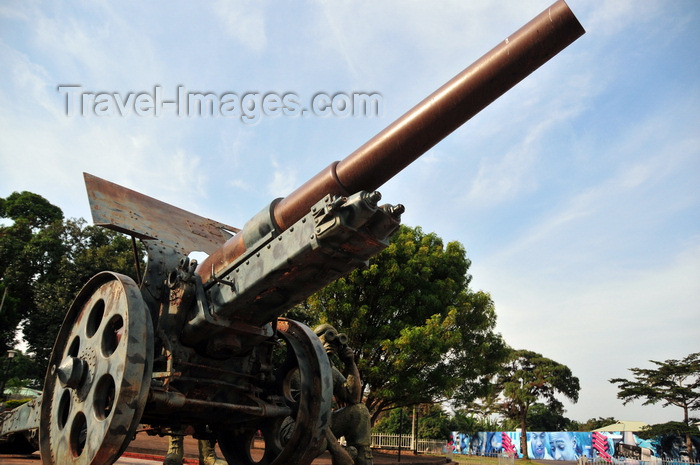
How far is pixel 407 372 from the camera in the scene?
665 inches

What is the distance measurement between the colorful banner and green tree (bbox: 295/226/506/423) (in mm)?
12596

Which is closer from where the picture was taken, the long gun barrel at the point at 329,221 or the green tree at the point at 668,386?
the long gun barrel at the point at 329,221

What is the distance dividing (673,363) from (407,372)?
25.1 meters

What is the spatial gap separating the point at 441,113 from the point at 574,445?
3862cm

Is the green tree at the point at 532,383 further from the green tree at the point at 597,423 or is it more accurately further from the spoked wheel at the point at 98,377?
the spoked wheel at the point at 98,377

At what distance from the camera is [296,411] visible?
6.18 m

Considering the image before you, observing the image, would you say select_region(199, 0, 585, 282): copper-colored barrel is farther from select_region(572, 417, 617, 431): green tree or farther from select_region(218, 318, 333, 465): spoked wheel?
select_region(572, 417, 617, 431): green tree

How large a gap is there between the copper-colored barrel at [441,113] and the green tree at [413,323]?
11.9 m

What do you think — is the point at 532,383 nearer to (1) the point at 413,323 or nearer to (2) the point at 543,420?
(2) the point at 543,420

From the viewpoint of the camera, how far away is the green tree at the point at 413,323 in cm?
1675

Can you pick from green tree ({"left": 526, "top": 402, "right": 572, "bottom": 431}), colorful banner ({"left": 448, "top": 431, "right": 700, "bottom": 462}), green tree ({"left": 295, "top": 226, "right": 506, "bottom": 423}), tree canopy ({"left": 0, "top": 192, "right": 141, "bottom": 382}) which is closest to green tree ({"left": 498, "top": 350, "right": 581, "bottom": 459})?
colorful banner ({"left": 448, "top": 431, "right": 700, "bottom": 462})

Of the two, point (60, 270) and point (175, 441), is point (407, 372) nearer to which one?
point (175, 441)

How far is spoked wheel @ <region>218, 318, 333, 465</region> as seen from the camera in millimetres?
5957

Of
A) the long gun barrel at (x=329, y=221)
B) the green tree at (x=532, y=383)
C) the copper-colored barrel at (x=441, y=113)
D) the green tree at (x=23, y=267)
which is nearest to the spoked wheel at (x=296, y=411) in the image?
the long gun barrel at (x=329, y=221)
